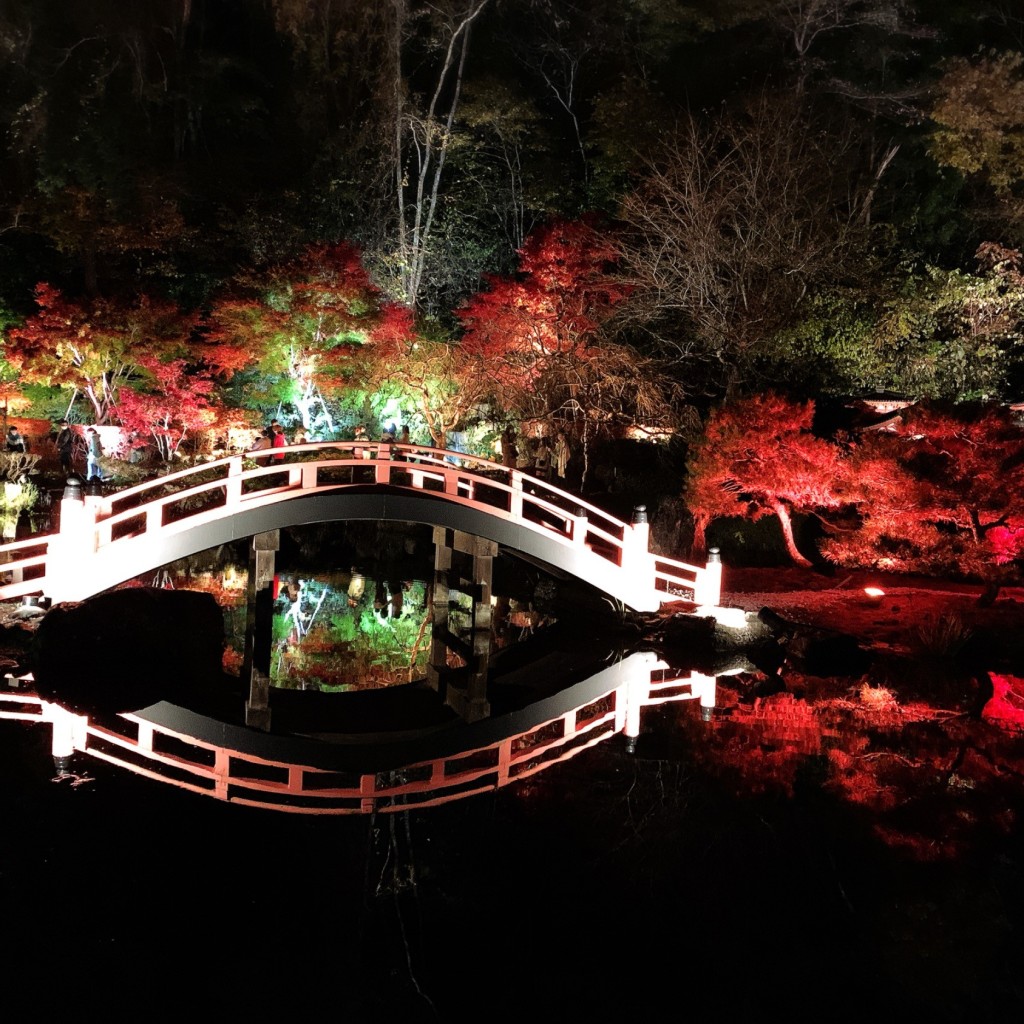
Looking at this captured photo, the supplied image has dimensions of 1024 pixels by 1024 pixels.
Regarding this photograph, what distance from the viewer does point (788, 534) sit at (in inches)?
640

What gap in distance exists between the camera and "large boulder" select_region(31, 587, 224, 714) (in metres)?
10.8

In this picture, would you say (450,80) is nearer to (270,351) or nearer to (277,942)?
(270,351)

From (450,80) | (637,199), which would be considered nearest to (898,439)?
(637,199)

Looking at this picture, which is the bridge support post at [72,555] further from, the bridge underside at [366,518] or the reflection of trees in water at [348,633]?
the reflection of trees in water at [348,633]

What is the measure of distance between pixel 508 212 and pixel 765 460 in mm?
12069

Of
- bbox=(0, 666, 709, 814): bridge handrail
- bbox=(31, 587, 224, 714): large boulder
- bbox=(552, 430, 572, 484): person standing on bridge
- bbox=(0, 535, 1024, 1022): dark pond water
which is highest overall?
bbox=(552, 430, 572, 484): person standing on bridge

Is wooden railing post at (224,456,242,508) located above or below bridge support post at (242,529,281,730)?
above

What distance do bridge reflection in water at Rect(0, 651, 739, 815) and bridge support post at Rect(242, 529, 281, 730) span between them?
0.63m

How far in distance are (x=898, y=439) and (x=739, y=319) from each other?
524 cm

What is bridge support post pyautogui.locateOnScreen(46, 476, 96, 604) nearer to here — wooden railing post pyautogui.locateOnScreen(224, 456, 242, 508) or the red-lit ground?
wooden railing post pyautogui.locateOnScreen(224, 456, 242, 508)

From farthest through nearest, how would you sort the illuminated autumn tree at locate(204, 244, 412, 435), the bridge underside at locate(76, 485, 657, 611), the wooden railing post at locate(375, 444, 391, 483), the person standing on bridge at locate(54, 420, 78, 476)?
the person standing on bridge at locate(54, 420, 78, 476) → the illuminated autumn tree at locate(204, 244, 412, 435) → the wooden railing post at locate(375, 444, 391, 483) → the bridge underside at locate(76, 485, 657, 611)

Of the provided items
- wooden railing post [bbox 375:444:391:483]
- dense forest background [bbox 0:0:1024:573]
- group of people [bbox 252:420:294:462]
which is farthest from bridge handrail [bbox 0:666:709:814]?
dense forest background [bbox 0:0:1024:573]

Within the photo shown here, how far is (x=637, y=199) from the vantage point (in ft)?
61.0

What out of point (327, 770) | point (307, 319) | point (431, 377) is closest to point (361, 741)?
point (327, 770)
